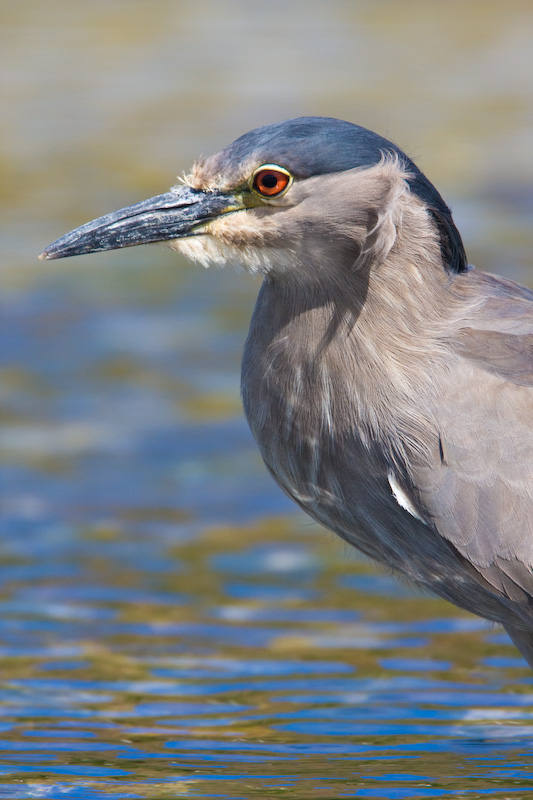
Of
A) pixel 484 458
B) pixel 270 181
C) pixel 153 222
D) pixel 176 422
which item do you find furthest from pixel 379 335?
pixel 176 422

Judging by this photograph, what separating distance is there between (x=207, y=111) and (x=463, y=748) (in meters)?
12.8

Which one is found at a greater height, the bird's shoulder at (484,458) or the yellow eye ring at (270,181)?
the yellow eye ring at (270,181)

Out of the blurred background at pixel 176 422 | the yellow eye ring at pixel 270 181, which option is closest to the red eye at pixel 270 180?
the yellow eye ring at pixel 270 181

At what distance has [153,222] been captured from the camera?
5145 millimetres

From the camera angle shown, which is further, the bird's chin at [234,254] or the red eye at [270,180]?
the bird's chin at [234,254]

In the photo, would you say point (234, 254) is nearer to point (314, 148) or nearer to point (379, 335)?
point (314, 148)

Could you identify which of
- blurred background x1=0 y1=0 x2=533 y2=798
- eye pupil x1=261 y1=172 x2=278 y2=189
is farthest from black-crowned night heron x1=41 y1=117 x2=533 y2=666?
blurred background x1=0 y1=0 x2=533 y2=798

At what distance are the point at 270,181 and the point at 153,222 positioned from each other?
1.63 feet

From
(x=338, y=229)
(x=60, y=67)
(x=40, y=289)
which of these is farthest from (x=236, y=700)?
(x=60, y=67)

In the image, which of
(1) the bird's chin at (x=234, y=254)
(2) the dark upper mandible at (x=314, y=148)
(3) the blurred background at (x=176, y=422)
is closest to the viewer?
(2) the dark upper mandible at (x=314, y=148)

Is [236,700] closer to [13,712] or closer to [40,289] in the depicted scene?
[13,712]

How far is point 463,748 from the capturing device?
18.0ft

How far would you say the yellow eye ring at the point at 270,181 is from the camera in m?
4.89

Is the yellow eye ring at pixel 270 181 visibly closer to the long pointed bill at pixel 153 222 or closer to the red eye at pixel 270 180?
the red eye at pixel 270 180
